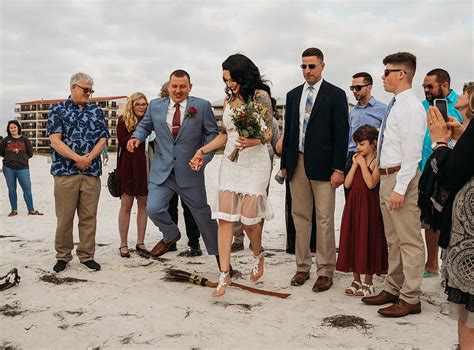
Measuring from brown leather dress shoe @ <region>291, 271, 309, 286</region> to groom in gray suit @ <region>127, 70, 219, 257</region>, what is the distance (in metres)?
0.96

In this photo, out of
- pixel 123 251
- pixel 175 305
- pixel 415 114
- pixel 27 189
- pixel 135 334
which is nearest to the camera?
pixel 135 334

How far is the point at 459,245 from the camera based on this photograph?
2.77 metres

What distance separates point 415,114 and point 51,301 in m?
3.66

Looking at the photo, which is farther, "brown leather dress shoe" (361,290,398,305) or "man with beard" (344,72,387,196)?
"man with beard" (344,72,387,196)

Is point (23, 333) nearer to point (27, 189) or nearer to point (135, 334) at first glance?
point (135, 334)

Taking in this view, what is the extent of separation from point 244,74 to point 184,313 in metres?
2.31

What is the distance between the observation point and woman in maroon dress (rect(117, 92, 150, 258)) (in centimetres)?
637

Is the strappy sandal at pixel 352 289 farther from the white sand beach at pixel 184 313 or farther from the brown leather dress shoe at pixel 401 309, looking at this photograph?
the brown leather dress shoe at pixel 401 309

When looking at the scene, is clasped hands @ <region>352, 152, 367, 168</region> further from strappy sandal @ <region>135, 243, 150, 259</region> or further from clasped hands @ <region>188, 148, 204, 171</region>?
strappy sandal @ <region>135, 243, 150, 259</region>

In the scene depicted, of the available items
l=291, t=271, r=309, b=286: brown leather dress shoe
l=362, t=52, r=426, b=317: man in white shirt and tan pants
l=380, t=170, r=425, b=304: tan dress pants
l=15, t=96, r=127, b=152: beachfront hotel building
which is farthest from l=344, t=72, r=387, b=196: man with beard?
l=15, t=96, r=127, b=152: beachfront hotel building

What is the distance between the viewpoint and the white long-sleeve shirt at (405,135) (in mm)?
4023

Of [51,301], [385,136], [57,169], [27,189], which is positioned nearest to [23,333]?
[51,301]

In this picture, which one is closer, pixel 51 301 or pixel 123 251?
pixel 51 301

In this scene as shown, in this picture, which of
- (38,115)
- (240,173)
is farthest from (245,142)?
(38,115)
